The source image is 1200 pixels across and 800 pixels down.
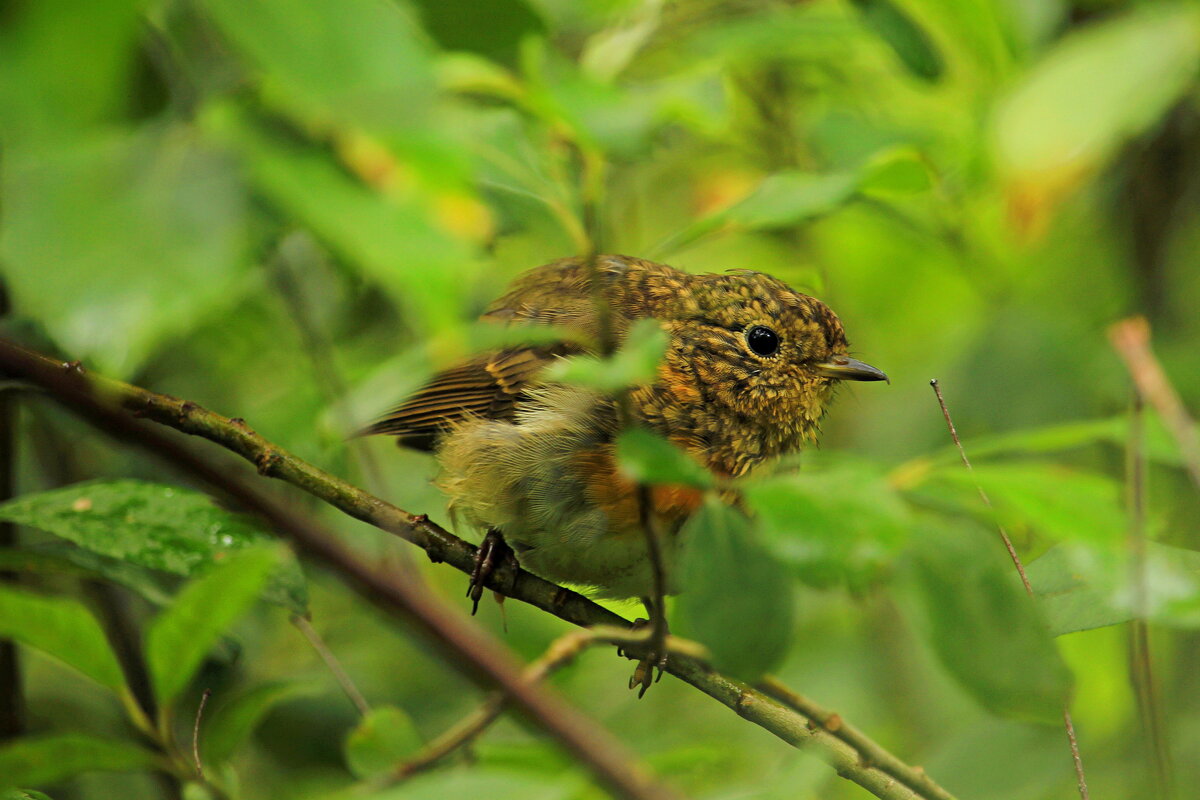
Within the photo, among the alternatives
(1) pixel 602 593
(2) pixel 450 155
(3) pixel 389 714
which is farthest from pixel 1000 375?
(2) pixel 450 155

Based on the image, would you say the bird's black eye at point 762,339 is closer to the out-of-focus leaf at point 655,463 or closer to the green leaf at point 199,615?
the out-of-focus leaf at point 655,463

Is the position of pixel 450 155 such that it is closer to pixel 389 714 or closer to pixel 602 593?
pixel 389 714

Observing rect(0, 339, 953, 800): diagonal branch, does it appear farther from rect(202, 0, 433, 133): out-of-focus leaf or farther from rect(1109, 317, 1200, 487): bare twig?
rect(202, 0, 433, 133): out-of-focus leaf

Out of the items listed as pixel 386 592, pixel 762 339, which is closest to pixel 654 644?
pixel 386 592

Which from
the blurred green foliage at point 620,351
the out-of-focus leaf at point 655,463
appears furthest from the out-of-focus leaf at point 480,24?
the out-of-focus leaf at point 655,463

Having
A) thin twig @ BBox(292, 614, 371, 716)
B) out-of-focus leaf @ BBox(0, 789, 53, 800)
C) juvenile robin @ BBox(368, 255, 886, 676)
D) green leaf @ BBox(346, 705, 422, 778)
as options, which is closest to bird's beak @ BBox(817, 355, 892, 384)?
juvenile robin @ BBox(368, 255, 886, 676)
